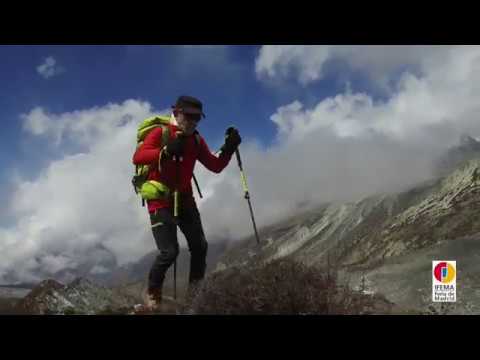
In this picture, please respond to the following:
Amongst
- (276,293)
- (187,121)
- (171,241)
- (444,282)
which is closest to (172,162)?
(187,121)

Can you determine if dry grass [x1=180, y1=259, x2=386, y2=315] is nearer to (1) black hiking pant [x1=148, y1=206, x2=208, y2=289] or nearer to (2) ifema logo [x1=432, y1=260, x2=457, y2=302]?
(1) black hiking pant [x1=148, y1=206, x2=208, y2=289]

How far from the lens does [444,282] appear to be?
A: 573 centimetres

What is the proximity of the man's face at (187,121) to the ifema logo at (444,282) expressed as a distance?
121 inches

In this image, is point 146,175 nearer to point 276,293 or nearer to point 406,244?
point 276,293

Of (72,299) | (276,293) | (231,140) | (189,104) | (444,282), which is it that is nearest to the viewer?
(276,293)

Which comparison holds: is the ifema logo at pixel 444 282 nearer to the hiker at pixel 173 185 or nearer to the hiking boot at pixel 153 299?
the hiker at pixel 173 185

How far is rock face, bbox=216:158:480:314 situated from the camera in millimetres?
8117

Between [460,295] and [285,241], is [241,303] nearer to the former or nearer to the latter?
[460,295]

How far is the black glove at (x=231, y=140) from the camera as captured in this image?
6758 millimetres

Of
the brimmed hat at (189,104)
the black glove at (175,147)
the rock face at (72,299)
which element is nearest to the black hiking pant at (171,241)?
the black glove at (175,147)

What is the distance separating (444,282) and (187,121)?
330 cm
